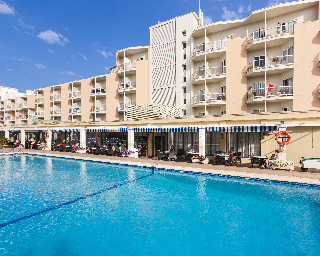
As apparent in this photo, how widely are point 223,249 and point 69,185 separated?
10219mm

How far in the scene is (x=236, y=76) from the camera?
74.6ft

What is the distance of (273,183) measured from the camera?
1154 cm

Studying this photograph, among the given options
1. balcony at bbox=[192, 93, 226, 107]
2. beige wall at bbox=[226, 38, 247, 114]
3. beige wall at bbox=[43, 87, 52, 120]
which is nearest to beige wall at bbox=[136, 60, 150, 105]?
balcony at bbox=[192, 93, 226, 107]

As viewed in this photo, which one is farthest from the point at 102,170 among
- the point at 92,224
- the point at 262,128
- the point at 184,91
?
the point at 184,91

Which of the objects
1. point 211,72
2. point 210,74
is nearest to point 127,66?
point 211,72

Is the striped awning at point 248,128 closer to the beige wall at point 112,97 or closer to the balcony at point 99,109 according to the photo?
the beige wall at point 112,97

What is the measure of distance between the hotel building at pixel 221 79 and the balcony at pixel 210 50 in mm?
131

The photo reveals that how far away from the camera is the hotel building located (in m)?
19.0

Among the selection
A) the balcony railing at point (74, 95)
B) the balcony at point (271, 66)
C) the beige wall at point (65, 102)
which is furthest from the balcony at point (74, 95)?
the balcony at point (271, 66)

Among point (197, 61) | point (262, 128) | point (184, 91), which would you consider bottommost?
point (262, 128)

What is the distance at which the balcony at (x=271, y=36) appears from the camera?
20266mm

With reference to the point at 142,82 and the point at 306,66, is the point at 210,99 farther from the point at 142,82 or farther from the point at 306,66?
the point at 142,82

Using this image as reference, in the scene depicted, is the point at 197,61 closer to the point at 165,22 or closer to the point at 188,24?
the point at 188,24

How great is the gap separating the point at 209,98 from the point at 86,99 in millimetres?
24338
